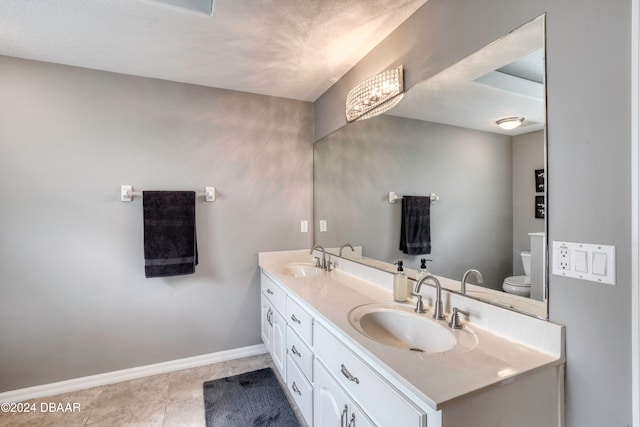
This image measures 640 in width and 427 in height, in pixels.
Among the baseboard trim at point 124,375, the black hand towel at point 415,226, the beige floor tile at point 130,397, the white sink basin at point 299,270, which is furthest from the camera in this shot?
the white sink basin at point 299,270

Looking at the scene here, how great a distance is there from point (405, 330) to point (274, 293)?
1082 millimetres

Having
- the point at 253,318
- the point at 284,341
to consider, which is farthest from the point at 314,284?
the point at 253,318

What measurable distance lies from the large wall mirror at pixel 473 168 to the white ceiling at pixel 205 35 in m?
0.48

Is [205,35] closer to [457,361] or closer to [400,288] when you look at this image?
[400,288]

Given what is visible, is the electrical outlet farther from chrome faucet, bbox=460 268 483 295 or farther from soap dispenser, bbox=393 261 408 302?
soap dispenser, bbox=393 261 408 302

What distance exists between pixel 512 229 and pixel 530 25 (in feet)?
2.41

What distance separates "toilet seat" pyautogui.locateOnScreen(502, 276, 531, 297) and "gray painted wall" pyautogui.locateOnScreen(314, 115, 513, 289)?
0.03m

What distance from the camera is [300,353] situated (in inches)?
63.1

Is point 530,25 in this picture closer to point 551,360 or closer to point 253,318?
point 551,360

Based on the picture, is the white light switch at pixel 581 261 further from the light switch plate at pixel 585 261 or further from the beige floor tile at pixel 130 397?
the beige floor tile at pixel 130 397

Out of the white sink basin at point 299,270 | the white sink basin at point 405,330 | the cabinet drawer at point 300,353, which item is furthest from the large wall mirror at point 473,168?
the cabinet drawer at point 300,353

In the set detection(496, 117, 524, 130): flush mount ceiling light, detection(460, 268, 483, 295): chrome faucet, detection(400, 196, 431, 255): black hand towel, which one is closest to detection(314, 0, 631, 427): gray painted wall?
detection(496, 117, 524, 130): flush mount ceiling light

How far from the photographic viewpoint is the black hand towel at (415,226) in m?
1.60

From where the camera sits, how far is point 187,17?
1.55 meters
